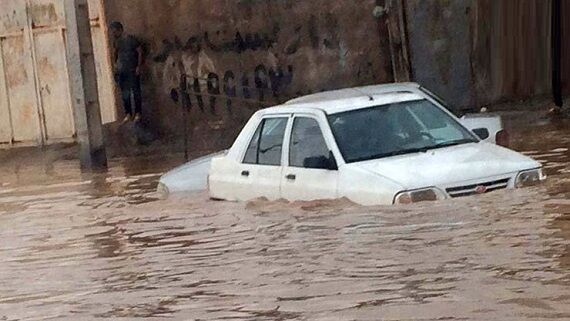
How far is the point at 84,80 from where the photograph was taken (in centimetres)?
2097

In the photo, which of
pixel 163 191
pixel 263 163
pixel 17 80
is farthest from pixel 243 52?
pixel 263 163

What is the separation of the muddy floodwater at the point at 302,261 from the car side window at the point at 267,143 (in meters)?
0.41

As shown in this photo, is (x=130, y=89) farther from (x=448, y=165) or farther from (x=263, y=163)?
(x=448, y=165)

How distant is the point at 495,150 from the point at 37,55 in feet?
48.4

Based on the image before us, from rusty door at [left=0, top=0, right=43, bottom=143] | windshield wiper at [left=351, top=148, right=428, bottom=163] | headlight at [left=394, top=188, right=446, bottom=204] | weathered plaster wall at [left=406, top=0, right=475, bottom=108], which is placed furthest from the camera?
rusty door at [left=0, top=0, right=43, bottom=143]

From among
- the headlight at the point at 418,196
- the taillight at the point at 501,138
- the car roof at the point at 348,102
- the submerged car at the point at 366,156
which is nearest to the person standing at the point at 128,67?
the submerged car at the point at 366,156

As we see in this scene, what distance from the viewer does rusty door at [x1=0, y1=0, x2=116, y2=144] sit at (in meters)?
24.2

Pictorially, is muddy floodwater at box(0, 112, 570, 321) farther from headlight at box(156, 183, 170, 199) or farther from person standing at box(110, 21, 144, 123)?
person standing at box(110, 21, 144, 123)

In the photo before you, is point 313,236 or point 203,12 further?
point 203,12

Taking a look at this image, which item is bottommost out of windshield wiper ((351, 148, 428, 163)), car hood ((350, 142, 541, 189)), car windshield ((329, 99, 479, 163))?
car hood ((350, 142, 541, 189))

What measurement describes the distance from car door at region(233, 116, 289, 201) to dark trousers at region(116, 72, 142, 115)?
10.9m

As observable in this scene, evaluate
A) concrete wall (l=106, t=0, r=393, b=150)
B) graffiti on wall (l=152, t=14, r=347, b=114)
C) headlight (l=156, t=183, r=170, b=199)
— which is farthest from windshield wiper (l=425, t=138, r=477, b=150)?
graffiti on wall (l=152, t=14, r=347, b=114)

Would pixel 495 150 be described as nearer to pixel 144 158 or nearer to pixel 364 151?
pixel 364 151

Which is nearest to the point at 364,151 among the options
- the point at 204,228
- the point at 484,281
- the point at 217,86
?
the point at 204,228
